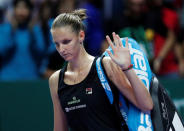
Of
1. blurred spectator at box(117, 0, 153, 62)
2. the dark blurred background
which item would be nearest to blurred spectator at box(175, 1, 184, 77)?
the dark blurred background

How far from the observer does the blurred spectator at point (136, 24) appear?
5.53 meters

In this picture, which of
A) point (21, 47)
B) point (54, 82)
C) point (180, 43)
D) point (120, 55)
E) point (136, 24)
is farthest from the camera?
point (180, 43)

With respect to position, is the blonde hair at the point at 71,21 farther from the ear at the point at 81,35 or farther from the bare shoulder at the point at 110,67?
the bare shoulder at the point at 110,67

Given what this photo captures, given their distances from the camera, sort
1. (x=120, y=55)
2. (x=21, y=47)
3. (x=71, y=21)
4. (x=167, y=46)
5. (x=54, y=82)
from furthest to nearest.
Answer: (x=167, y=46), (x=21, y=47), (x=54, y=82), (x=71, y=21), (x=120, y=55)

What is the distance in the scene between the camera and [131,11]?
5621 millimetres

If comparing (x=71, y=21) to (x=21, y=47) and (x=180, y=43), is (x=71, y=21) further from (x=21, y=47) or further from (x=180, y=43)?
(x=180, y=43)

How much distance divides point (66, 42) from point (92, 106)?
479 mm

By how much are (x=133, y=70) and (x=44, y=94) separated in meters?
2.82

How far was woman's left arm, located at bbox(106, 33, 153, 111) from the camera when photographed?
2.69m

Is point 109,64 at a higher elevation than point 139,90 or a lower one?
higher

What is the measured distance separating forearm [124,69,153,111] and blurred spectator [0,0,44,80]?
3.01 m

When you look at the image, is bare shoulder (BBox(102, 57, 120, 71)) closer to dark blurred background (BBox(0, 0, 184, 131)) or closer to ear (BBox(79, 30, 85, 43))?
ear (BBox(79, 30, 85, 43))

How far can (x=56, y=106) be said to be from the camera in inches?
124

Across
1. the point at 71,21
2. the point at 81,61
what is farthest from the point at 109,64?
the point at 71,21
